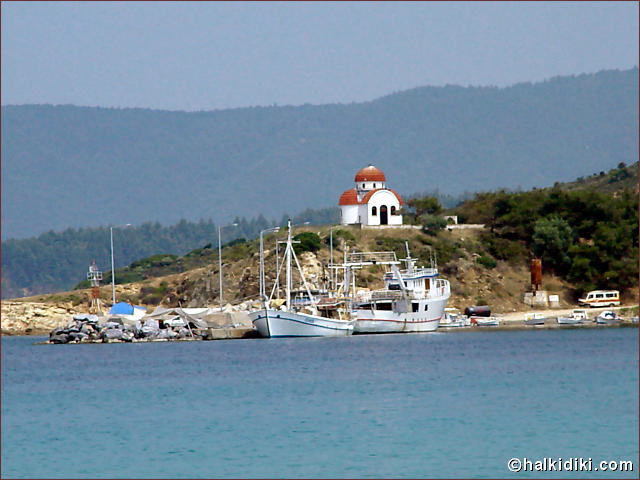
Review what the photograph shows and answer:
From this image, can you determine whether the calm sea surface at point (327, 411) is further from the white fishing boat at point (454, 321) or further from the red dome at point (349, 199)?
the red dome at point (349, 199)

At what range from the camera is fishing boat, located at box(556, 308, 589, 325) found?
91.7 m

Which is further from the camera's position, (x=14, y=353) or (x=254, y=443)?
(x=14, y=353)

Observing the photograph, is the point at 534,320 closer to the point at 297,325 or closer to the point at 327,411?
the point at 297,325

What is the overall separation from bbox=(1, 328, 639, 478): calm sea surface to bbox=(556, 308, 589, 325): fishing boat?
20627mm

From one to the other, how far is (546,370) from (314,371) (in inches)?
460

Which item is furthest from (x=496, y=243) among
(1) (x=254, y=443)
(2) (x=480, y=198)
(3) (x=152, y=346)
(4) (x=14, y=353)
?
(1) (x=254, y=443)

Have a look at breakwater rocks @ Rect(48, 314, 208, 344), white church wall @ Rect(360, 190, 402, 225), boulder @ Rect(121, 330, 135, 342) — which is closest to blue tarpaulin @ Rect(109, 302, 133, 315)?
breakwater rocks @ Rect(48, 314, 208, 344)

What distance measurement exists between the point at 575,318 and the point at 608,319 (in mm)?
2783

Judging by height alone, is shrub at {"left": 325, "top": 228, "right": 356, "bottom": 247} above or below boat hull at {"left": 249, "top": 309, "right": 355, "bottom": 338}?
above

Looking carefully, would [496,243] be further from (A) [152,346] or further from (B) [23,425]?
(B) [23,425]

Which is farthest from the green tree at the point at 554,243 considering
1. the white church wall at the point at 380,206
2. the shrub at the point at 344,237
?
the shrub at the point at 344,237

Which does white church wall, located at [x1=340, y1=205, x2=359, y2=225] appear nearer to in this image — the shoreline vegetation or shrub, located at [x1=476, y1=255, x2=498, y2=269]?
the shoreline vegetation

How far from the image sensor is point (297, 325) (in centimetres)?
8494

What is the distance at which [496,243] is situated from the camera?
4542 inches
